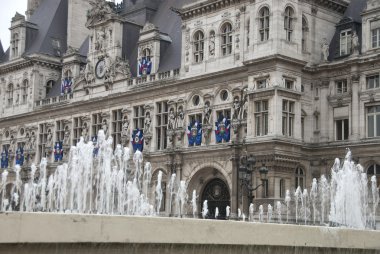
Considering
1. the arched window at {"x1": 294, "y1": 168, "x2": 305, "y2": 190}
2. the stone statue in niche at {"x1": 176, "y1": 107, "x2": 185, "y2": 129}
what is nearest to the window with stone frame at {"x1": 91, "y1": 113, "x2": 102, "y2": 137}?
the stone statue in niche at {"x1": 176, "y1": 107, "x2": 185, "y2": 129}

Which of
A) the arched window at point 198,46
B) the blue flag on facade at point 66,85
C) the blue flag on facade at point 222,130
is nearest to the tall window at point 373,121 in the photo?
the blue flag on facade at point 222,130

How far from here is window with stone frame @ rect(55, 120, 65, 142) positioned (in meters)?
53.8

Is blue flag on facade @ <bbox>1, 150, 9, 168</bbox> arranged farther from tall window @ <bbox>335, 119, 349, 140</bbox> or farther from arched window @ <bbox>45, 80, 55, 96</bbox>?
tall window @ <bbox>335, 119, 349, 140</bbox>

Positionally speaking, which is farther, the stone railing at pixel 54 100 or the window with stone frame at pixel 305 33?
the stone railing at pixel 54 100

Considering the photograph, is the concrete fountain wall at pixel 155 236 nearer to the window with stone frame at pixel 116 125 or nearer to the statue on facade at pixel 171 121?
the statue on facade at pixel 171 121

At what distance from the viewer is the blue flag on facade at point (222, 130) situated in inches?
1559

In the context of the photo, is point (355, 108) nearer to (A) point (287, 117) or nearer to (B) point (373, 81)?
(B) point (373, 81)

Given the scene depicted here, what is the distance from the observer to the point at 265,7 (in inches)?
1502

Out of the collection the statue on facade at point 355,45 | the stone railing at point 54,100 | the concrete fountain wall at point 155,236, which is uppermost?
the statue on facade at point 355,45

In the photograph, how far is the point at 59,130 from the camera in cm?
5416

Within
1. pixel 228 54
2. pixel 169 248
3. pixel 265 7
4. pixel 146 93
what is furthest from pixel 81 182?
pixel 169 248

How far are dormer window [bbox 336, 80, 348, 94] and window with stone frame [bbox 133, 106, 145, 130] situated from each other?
47.7 feet

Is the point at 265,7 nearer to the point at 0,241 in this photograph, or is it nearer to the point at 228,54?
the point at 228,54

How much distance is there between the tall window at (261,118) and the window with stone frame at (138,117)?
11448 mm
